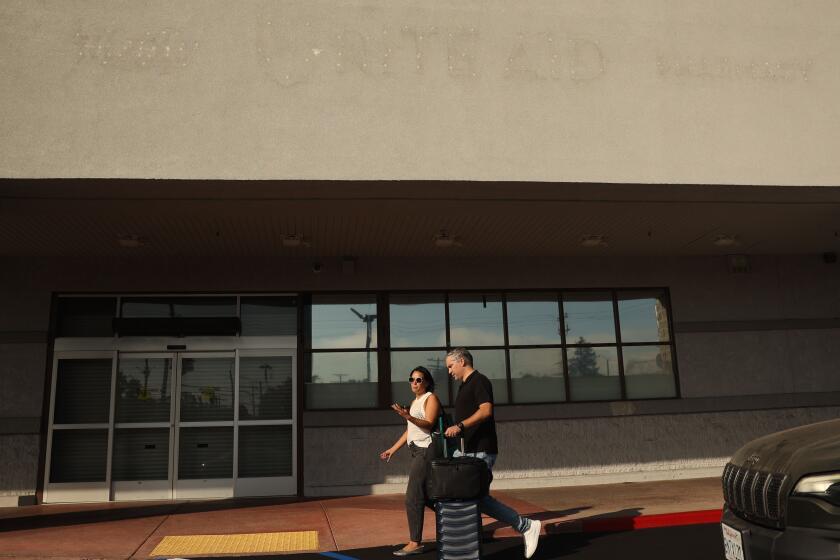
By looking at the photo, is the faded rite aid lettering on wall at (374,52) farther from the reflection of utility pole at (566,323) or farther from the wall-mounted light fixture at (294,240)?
the reflection of utility pole at (566,323)

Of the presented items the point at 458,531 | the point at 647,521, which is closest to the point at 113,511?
the point at 458,531

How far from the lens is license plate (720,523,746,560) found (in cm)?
408

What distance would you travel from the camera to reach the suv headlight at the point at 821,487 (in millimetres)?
3638

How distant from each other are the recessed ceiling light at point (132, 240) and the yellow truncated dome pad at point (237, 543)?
419 cm

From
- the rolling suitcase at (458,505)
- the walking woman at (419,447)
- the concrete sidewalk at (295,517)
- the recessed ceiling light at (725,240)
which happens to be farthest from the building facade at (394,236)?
the rolling suitcase at (458,505)

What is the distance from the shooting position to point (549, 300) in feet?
Result: 38.3

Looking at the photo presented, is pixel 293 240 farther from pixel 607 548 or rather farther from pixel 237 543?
pixel 607 548

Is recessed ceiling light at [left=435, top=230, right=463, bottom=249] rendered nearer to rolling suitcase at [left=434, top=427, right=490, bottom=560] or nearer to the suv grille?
rolling suitcase at [left=434, top=427, right=490, bottom=560]

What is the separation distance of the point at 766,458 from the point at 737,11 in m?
6.62

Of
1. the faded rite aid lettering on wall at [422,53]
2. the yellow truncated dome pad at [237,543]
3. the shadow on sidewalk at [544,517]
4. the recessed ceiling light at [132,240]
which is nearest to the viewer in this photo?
the yellow truncated dome pad at [237,543]

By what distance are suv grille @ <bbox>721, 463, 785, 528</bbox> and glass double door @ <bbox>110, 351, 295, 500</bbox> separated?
7.53 meters

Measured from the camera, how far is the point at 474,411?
5.98m

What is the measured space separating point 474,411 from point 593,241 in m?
5.22

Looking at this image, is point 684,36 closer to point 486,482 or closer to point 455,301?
point 455,301
